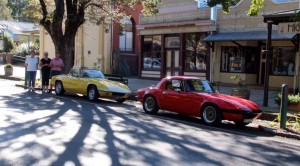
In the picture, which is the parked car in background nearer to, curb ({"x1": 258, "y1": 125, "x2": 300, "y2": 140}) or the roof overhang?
the roof overhang

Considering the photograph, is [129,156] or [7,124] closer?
[129,156]

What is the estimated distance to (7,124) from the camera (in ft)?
31.1

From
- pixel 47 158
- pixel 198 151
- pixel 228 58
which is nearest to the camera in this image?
→ pixel 47 158

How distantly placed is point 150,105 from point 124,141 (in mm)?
4885

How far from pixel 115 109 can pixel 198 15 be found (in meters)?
12.0

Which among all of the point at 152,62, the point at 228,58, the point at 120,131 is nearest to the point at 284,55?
the point at 228,58

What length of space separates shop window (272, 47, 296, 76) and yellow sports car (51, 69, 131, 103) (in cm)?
887

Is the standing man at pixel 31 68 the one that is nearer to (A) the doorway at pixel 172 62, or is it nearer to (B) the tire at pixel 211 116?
(A) the doorway at pixel 172 62

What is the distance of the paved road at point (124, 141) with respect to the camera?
269 inches

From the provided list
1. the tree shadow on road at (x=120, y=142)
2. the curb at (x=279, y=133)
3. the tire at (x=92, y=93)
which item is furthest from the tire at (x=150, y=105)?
the curb at (x=279, y=133)

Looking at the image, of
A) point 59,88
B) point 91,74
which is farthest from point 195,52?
point 59,88

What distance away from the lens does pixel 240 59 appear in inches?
877

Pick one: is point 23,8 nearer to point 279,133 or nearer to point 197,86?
point 197,86

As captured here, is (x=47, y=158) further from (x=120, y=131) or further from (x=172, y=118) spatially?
(x=172, y=118)
